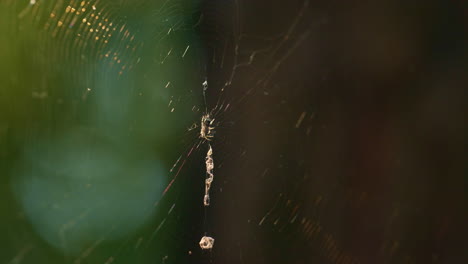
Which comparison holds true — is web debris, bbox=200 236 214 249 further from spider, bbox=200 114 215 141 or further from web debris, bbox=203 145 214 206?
spider, bbox=200 114 215 141

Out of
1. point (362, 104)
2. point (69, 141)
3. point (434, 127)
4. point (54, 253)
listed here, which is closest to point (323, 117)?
point (362, 104)

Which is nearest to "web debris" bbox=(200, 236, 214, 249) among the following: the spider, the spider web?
the spider web

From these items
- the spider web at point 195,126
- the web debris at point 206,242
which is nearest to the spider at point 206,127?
the spider web at point 195,126

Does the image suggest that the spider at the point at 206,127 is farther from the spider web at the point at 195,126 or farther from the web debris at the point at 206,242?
the web debris at the point at 206,242

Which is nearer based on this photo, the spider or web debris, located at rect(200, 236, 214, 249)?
web debris, located at rect(200, 236, 214, 249)

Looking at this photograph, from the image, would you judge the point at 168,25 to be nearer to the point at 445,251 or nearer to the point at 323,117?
the point at 323,117

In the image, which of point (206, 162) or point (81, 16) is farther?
point (206, 162)

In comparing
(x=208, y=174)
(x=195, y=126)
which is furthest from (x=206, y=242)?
(x=195, y=126)

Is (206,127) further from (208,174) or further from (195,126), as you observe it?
(208,174)
